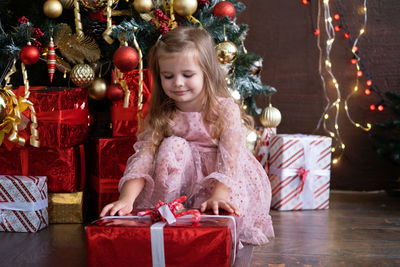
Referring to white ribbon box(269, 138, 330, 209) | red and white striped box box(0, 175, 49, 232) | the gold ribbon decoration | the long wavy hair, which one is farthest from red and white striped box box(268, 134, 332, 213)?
red and white striped box box(0, 175, 49, 232)

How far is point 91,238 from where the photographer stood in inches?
40.0

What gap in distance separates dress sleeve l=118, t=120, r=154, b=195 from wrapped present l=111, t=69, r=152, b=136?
0.80 feet

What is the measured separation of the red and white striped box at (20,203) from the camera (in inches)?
60.0

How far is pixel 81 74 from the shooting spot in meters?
1.71

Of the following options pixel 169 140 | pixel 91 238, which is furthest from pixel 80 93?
pixel 91 238

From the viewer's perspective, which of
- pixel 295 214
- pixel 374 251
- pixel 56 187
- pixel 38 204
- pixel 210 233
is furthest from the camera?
pixel 295 214

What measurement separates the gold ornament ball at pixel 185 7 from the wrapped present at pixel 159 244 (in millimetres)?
950

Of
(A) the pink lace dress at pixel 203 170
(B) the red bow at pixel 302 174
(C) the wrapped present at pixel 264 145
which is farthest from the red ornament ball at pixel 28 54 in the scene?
(B) the red bow at pixel 302 174

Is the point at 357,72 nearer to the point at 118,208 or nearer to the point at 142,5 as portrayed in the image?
the point at 142,5

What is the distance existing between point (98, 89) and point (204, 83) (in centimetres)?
52

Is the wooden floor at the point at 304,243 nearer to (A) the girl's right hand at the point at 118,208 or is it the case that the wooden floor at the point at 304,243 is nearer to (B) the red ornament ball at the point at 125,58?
(A) the girl's right hand at the point at 118,208

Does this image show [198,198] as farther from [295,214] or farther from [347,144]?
[347,144]

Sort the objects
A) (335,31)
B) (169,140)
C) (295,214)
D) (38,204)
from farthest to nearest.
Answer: (335,31) → (295,214) → (38,204) → (169,140)

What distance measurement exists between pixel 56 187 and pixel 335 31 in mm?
1569
